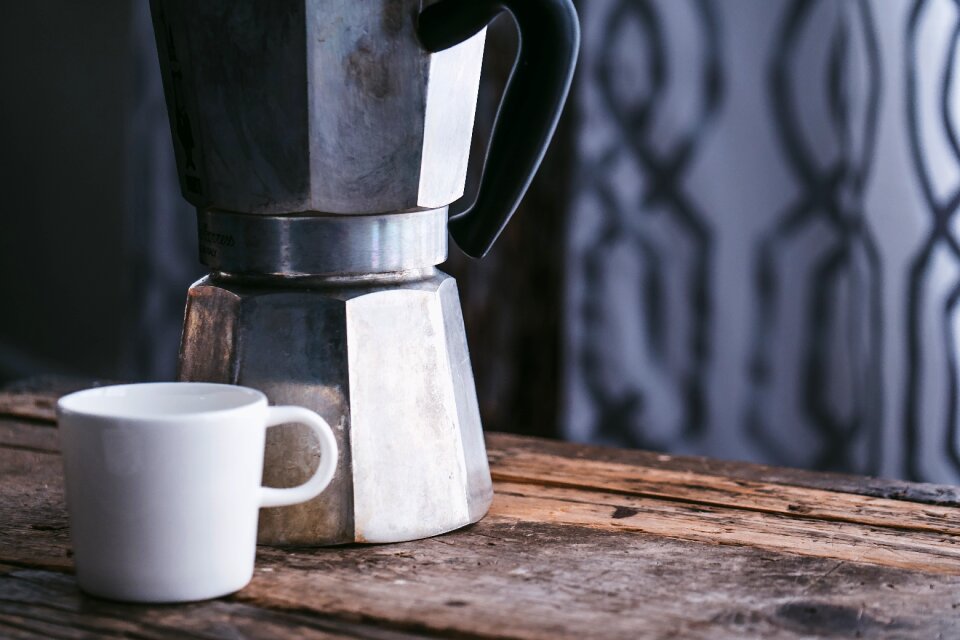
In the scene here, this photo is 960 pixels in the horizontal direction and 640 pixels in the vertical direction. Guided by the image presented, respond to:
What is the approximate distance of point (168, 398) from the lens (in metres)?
0.49

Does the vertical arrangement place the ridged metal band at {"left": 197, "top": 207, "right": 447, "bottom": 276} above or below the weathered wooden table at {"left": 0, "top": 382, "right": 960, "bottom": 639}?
above

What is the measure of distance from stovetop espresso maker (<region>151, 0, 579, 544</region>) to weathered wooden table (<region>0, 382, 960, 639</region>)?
0.13 feet

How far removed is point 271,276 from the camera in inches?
20.4

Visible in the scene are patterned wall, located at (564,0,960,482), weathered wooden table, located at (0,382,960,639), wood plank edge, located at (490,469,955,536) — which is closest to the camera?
weathered wooden table, located at (0,382,960,639)

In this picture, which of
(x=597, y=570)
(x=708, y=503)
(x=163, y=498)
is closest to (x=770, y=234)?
(x=708, y=503)

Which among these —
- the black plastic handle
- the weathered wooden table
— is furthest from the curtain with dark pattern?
the black plastic handle

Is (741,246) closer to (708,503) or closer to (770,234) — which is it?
(770,234)

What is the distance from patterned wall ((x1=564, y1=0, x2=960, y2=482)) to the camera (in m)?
1.04

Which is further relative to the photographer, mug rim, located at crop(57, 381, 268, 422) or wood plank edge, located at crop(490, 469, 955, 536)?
wood plank edge, located at crop(490, 469, 955, 536)

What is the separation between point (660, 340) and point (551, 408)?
159 mm

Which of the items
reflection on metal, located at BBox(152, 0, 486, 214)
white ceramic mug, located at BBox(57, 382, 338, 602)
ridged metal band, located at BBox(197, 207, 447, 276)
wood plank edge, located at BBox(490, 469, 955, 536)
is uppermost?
reflection on metal, located at BBox(152, 0, 486, 214)

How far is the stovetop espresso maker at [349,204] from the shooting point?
1.59 ft

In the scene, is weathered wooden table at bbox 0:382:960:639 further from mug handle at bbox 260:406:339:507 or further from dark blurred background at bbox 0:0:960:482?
dark blurred background at bbox 0:0:960:482

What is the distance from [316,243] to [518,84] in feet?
0.38
